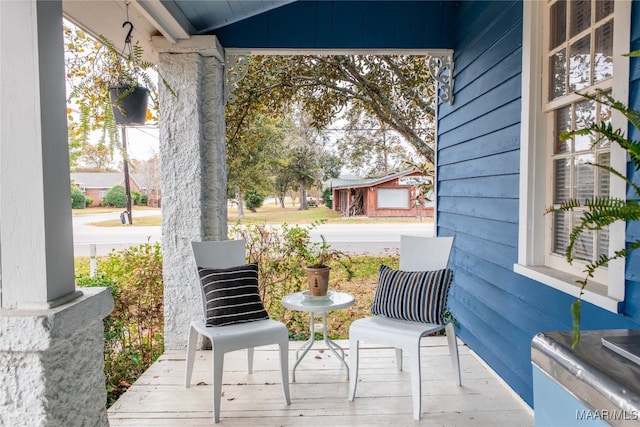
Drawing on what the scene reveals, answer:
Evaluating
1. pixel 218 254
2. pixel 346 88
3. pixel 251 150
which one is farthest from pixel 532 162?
pixel 251 150

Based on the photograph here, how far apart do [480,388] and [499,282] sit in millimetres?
662

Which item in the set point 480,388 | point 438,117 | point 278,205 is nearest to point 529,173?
point 480,388

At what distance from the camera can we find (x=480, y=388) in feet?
8.66

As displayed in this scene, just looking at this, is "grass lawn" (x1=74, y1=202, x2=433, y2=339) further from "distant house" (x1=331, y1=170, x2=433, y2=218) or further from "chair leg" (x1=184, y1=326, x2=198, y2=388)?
"chair leg" (x1=184, y1=326, x2=198, y2=388)

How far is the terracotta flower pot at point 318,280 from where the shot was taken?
9.37ft

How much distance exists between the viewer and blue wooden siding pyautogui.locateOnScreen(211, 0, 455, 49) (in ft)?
11.3

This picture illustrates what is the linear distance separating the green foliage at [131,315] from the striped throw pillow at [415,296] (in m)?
1.88

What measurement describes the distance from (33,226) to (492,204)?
251 centimetres

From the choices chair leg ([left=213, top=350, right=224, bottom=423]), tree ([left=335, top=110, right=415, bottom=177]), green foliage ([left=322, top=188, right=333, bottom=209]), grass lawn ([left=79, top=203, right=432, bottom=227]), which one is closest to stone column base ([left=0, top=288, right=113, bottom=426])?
chair leg ([left=213, top=350, right=224, bottom=423])

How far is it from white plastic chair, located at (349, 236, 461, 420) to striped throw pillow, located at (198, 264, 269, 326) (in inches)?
24.4

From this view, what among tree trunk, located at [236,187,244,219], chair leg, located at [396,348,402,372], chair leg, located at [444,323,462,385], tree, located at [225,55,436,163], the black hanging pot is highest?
tree, located at [225,55,436,163]

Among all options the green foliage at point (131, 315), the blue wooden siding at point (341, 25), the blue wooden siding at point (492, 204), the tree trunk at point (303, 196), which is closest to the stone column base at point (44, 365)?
the green foliage at point (131, 315)

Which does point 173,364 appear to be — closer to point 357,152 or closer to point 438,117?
point 438,117

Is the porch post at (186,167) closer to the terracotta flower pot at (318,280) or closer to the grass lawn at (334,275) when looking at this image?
the terracotta flower pot at (318,280)
